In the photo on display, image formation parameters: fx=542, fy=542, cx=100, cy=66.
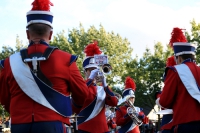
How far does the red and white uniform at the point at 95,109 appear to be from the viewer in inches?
365

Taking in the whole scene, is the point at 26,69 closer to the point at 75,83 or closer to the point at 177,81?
the point at 75,83

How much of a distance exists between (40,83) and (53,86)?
0.13 metres

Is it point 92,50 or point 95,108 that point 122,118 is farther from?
point 95,108

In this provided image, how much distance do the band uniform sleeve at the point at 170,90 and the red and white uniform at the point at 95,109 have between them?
2.16 m

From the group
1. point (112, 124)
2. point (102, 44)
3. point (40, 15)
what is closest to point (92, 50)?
point (40, 15)

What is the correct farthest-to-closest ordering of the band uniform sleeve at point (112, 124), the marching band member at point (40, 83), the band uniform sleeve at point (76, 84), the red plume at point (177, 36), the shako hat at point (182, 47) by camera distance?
1. the band uniform sleeve at point (112, 124)
2. the red plume at point (177, 36)
3. the shako hat at point (182, 47)
4. the band uniform sleeve at point (76, 84)
5. the marching band member at point (40, 83)

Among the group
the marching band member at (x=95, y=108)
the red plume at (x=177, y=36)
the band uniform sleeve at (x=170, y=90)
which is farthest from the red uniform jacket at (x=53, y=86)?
the marching band member at (x=95, y=108)

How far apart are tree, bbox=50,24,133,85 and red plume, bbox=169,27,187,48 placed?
138 ft

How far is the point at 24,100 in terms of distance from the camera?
17.7ft

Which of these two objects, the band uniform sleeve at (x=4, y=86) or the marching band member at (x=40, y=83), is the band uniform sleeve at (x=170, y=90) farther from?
the band uniform sleeve at (x=4, y=86)

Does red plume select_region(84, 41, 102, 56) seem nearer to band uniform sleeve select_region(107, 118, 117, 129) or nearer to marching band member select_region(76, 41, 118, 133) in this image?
marching band member select_region(76, 41, 118, 133)

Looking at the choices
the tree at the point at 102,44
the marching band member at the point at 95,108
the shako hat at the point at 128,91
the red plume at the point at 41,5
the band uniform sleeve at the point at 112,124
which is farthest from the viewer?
the tree at the point at 102,44

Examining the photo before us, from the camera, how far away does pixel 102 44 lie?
5369 cm

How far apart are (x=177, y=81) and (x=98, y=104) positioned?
2509mm
